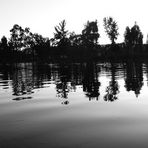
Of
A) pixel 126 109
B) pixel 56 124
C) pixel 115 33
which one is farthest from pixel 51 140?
pixel 115 33

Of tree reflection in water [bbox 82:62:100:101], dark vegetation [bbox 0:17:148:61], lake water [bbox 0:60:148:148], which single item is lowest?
lake water [bbox 0:60:148:148]

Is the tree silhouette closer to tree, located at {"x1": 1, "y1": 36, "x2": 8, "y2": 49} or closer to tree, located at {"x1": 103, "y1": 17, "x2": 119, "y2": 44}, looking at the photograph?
tree, located at {"x1": 1, "y1": 36, "x2": 8, "y2": 49}

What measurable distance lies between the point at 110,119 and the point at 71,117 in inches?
45.7

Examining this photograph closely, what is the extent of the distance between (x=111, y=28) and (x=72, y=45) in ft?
65.6

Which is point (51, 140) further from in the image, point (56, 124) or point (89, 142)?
point (56, 124)

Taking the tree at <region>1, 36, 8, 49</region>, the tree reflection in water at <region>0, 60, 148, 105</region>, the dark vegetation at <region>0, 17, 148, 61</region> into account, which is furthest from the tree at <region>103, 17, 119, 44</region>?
the tree reflection in water at <region>0, 60, 148, 105</region>

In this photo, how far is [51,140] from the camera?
559 cm

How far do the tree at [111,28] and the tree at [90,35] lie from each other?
536 cm


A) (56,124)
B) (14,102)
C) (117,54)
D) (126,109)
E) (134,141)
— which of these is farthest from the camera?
(117,54)

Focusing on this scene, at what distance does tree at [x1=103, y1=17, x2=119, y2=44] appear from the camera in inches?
3947

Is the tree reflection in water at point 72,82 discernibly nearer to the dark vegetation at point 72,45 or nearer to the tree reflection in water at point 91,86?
the tree reflection in water at point 91,86

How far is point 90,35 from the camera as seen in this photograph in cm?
10600

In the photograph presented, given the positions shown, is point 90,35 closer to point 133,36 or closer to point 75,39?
point 75,39

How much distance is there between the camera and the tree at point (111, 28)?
329 feet
